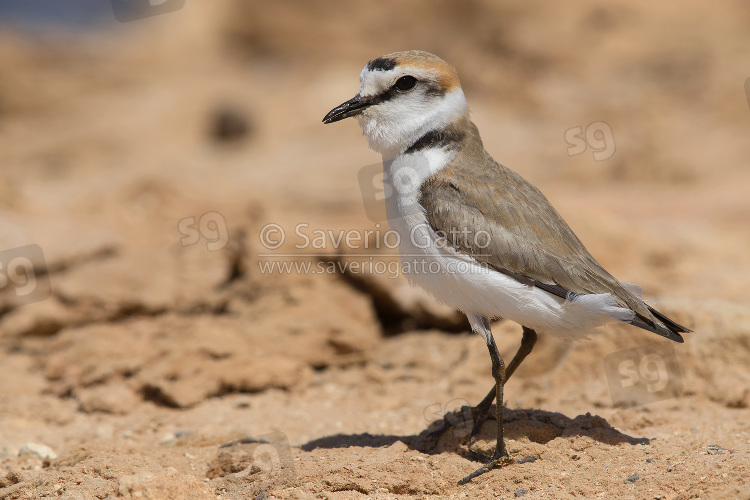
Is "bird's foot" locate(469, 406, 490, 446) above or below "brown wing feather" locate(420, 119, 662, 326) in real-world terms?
below

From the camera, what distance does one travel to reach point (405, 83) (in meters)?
5.39

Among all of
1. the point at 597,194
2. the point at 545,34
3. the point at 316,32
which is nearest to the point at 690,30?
the point at 545,34

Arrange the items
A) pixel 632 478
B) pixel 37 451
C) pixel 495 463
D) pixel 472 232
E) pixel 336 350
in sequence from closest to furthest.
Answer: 1. pixel 632 478
2. pixel 495 463
3. pixel 472 232
4. pixel 37 451
5. pixel 336 350

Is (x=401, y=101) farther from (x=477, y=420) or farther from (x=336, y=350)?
(x=336, y=350)

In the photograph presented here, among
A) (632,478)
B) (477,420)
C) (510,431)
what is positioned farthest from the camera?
(477,420)

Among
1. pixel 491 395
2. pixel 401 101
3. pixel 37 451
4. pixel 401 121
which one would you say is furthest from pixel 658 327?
pixel 37 451

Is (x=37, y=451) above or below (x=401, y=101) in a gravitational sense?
below

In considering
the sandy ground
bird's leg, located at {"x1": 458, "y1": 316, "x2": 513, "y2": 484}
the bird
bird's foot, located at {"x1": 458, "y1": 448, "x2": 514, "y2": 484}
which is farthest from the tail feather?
bird's foot, located at {"x1": 458, "y1": 448, "x2": 514, "y2": 484}

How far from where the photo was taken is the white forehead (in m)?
5.36

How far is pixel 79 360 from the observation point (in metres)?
7.18

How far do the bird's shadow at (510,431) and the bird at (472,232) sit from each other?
5.1 inches

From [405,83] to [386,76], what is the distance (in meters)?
0.15

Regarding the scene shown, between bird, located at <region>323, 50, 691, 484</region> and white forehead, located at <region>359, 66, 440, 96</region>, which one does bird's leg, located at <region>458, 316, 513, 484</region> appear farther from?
white forehead, located at <region>359, 66, 440, 96</region>

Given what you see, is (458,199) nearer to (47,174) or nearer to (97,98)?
(47,174)
